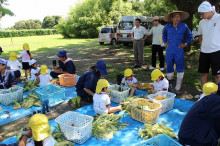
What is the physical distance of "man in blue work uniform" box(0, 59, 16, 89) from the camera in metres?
5.33

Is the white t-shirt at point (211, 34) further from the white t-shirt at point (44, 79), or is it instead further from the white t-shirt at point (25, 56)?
the white t-shirt at point (25, 56)

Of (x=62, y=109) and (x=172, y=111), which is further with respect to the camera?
(x=62, y=109)

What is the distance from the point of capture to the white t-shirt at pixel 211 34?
4.55 metres

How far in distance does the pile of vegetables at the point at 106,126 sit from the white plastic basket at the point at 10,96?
245cm

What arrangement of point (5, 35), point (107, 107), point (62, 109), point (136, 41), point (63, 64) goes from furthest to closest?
point (5, 35) → point (136, 41) → point (63, 64) → point (62, 109) → point (107, 107)

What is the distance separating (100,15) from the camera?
27.6 m

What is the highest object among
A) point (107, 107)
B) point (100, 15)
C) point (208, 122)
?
point (100, 15)

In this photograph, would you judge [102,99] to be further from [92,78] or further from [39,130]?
[39,130]

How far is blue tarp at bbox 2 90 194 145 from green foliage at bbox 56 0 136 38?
2368 centimetres

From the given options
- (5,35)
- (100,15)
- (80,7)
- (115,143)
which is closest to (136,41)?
(115,143)

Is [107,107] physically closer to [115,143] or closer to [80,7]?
[115,143]

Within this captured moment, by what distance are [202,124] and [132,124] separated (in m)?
1.68

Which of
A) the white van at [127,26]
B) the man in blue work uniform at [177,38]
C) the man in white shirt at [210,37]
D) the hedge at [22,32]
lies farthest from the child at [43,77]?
the hedge at [22,32]

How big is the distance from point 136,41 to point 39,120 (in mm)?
6650
